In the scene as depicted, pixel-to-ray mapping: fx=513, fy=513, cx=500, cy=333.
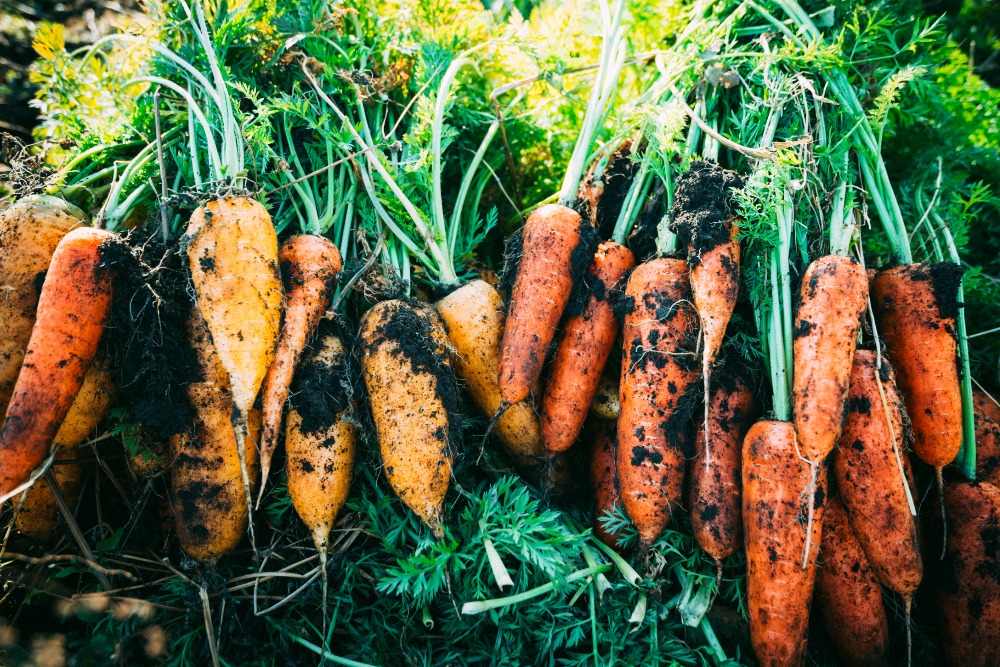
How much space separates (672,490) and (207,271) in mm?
1883

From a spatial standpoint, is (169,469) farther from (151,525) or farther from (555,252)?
(555,252)

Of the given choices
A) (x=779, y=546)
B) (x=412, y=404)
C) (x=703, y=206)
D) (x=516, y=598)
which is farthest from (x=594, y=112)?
(x=516, y=598)

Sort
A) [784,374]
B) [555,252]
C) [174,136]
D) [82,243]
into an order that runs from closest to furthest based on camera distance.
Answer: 1. [82,243]
2. [784,374]
3. [555,252]
4. [174,136]

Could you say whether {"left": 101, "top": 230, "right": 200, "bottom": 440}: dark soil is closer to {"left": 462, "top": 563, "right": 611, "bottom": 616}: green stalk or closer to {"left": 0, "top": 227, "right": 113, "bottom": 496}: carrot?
{"left": 0, "top": 227, "right": 113, "bottom": 496}: carrot

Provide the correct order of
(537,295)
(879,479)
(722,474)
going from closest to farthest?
1. (879,479)
2. (722,474)
3. (537,295)

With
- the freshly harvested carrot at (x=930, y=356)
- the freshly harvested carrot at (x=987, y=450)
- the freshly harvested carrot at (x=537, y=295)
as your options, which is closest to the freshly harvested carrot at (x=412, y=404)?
the freshly harvested carrot at (x=537, y=295)

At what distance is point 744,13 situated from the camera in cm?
234

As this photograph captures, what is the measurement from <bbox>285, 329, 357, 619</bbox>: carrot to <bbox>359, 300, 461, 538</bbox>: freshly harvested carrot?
0.12m

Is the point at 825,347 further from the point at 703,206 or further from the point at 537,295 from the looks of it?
the point at 537,295

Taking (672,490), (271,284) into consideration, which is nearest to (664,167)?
(672,490)

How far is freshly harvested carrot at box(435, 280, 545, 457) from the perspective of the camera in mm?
2123

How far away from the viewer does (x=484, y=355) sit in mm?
2139

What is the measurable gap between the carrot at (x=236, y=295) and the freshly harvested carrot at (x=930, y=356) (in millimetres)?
2445

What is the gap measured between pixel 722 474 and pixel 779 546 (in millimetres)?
288
